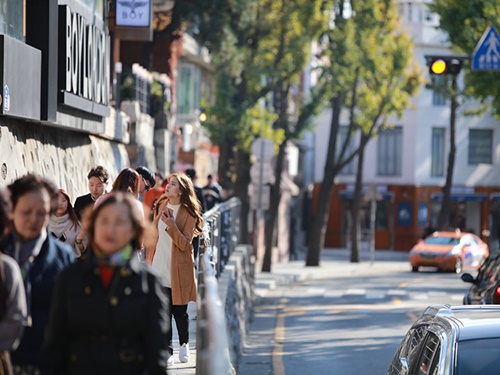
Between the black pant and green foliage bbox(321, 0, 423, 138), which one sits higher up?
green foliage bbox(321, 0, 423, 138)

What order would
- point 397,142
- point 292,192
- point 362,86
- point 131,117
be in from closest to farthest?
1. point 131,117
2. point 362,86
3. point 292,192
4. point 397,142

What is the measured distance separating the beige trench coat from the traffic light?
40.3 ft

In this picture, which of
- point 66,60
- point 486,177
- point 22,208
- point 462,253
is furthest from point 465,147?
point 22,208

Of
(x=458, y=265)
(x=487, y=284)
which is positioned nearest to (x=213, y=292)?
(x=487, y=284)

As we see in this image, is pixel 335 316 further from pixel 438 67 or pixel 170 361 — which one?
pixel 170 361

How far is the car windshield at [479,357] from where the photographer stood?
8.06 m

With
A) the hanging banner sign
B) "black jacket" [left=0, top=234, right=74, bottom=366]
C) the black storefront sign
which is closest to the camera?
"black jacket" [left=0, top=234, right=74, bottom=366]

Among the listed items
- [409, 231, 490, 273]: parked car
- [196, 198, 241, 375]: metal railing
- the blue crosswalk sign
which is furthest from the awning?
the blue crosswalk sign

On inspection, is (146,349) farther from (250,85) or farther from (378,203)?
(378,203)

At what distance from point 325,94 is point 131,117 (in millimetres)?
14731

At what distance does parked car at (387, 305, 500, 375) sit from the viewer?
811 centimetres

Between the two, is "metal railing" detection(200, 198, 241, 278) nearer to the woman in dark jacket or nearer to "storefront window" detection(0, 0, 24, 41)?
"storefront window" detection(0, 0, 24, 41)

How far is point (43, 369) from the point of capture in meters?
6.19

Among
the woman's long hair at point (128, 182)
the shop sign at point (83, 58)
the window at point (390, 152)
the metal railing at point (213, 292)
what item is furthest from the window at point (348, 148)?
the woman's long hair at point (128, 182)
